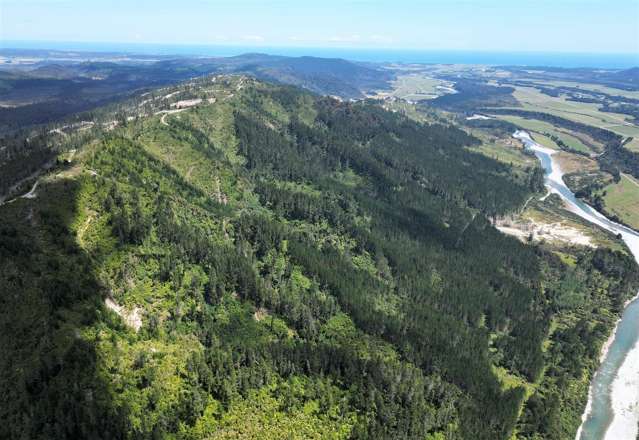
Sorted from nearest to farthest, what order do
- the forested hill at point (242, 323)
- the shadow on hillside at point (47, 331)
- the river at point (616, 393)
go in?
the shadow on hillside at point (47, 331) < the forested hill at point (242, 323) < the river at point (616, 393)

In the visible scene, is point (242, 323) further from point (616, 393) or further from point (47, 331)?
point (616, 393)

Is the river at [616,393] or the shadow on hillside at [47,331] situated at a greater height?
the shadow on hillside at [47,331]

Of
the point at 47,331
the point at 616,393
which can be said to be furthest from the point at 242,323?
the point at 616,393

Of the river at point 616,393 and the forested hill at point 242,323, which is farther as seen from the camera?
the river at point 616,393

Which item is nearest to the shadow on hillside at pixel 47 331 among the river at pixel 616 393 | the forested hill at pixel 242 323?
the forested hill at pixel 242 323

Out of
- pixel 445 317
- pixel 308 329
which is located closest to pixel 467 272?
pixel 445 317

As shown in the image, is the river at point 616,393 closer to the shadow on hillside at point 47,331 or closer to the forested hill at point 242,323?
the forested hill at point 242,323

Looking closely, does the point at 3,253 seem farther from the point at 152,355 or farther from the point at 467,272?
the point at 467,272
